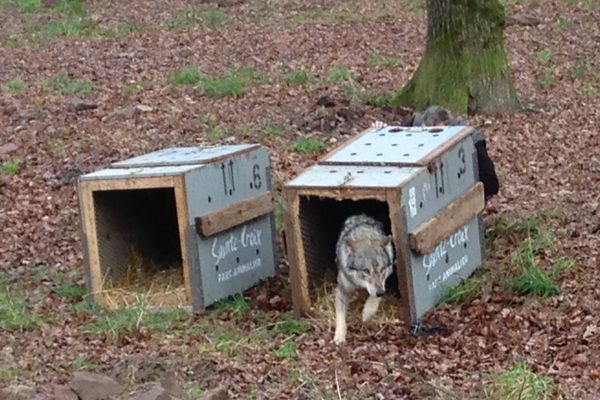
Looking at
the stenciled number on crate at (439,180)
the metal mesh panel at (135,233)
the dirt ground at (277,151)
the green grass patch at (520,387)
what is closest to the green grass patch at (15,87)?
the dirt ground at (277,151)

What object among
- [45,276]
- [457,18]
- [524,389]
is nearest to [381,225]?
[524,389]

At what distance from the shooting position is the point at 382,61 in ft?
50.7

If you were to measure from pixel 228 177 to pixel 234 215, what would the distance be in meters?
0.27

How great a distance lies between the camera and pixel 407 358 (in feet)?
22.1

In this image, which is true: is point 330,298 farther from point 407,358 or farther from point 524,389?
point 524,389

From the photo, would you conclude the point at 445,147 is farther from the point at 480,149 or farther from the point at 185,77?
the point at 185,77

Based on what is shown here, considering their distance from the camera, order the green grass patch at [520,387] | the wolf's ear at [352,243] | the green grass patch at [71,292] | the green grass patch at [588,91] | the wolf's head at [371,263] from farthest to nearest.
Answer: the green grass patch at [588,91]
the green grass patch at [71,292]
the wolf's ear at [352,243]
the wolf's head at [371,263]
the green grass patch at [520,387]

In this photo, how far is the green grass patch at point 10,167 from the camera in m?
11.3

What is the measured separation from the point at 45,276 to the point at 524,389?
13.8 ft

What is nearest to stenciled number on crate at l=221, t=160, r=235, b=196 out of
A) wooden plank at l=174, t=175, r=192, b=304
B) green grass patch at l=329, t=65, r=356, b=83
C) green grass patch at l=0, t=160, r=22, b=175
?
wooden plank at l=174, t=175, r=192, b=304

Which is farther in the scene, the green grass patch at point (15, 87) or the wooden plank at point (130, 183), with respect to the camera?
the green grass patch at point (15, 87)

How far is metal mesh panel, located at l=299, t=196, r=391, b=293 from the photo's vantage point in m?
7.75

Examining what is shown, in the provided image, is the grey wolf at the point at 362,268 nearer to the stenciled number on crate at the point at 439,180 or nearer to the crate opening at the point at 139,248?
the stenciled number on crate at the point at 439,180

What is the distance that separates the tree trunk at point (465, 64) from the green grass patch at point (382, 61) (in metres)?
2.04
